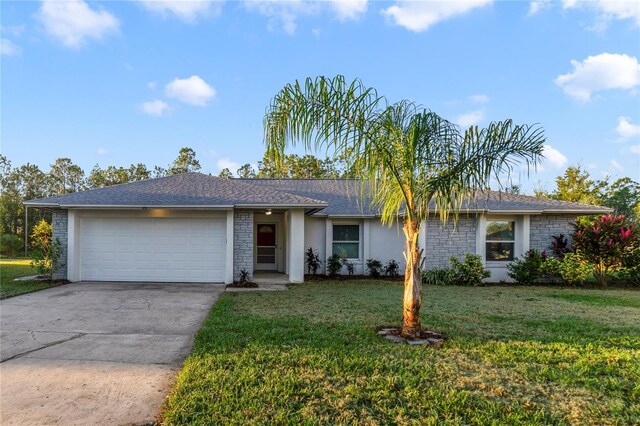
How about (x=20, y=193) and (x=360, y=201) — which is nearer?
(x=360, y=201)

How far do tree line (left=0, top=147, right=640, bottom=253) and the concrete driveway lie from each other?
15735 millimetres

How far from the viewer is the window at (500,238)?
12.5 m

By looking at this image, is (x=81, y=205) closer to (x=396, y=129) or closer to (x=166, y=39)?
(x=166, y=39)

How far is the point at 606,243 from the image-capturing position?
1077 cm

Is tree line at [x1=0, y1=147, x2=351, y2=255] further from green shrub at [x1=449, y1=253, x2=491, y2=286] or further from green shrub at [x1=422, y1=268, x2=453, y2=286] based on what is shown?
green shrub at [x1=449, y1=253, x2=491, y2=286]

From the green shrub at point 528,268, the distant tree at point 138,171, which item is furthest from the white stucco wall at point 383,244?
the distant tree at point 138,171

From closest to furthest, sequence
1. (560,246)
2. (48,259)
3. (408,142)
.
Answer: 1. (408,142)
2. (48,259)
3. (560,246)

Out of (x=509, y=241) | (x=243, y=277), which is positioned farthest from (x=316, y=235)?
(x=509, y=241)

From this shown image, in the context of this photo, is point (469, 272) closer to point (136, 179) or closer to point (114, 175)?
point (136, 179)

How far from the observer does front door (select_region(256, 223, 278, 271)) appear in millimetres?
14969

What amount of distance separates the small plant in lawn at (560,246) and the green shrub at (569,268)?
1.73ft

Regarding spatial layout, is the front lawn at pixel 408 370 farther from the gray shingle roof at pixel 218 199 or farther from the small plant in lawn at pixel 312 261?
the small plant in lawn at pixel 312 261

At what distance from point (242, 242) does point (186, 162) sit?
3091 cm

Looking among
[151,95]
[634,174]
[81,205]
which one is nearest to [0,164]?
[151,95]
